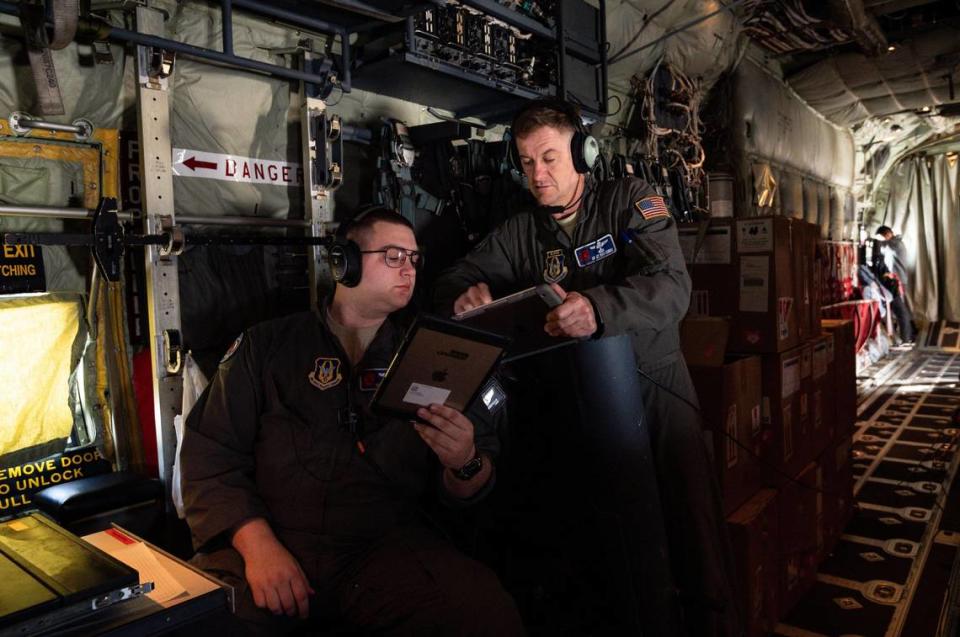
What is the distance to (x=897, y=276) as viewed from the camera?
380 inches

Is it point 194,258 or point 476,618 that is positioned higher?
point 194,258

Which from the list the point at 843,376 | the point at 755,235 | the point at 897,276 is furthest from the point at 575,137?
the point at 897,276

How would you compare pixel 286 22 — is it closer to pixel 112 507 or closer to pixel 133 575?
pixel 112 507

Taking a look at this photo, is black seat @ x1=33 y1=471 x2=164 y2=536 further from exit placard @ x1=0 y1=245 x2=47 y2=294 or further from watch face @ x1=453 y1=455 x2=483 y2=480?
watch face @ x1=453 y1=455 x2=483 y2=480

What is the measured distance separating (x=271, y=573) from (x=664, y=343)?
4.21 feet

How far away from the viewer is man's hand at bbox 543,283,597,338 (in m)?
1.63

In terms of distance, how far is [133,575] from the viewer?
101cm

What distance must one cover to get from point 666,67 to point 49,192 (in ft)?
13.0

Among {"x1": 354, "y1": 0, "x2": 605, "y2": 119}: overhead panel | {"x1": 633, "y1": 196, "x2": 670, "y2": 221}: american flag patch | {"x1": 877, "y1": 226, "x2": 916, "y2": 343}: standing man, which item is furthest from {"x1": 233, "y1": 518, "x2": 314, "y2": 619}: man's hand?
{"x1": 877, "y1": 226, "x2": 916, "y2": 343}: standing man

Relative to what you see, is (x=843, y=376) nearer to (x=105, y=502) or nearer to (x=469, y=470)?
(x=469, y=470)

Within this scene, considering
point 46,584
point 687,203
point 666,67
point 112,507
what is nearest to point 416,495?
point 112,507

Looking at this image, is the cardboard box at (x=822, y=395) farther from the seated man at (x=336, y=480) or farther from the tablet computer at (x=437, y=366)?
the tablet computer at (x=437, y=366)

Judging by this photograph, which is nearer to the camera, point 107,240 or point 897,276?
point 107,240

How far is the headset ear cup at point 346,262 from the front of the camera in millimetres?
1814
